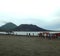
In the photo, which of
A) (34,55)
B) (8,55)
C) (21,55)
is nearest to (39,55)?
(34,55)

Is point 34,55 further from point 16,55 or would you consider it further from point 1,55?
point 1,55

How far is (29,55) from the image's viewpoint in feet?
46.2

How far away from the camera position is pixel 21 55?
14.0 metres

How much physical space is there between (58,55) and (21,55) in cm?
319

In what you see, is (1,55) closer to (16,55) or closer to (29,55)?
(16,55)

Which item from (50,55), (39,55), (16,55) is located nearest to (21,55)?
(16,55)

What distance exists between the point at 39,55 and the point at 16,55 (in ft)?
6.45

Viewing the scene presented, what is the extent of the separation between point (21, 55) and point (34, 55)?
1.11 m

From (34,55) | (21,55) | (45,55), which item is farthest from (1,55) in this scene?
(45,55)

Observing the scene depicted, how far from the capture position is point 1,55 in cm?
1389

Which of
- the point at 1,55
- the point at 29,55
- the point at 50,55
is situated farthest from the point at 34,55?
the point at 1,55

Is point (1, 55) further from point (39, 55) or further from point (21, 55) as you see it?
point (39, 55)

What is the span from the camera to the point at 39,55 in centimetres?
1420

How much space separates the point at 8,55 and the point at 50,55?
3.59 metres
